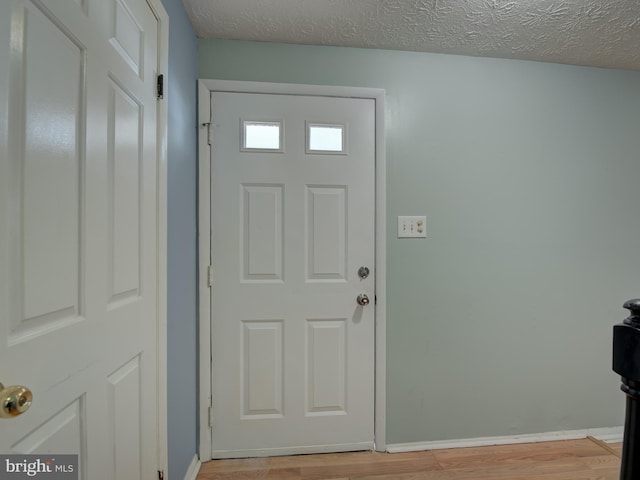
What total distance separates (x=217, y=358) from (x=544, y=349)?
192cm

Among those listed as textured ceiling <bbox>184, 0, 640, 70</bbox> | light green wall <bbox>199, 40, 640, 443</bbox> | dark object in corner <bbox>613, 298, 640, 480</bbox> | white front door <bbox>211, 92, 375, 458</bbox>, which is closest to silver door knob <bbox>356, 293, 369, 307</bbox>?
white front door <bbox>211, 92, 375, 458</bbox>

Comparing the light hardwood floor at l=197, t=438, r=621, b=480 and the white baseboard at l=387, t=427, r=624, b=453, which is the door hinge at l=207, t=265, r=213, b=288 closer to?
the light hardwood floor at l=197, t=438, r=621, b=480

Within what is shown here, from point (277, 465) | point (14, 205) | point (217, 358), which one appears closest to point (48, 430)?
point (14, 205)

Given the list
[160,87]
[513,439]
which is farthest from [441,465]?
[160,87]

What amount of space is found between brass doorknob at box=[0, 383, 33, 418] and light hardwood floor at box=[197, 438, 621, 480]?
1.32m

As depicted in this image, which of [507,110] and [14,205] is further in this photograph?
[507,110]

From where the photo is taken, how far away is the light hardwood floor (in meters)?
1.59

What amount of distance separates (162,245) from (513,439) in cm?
219

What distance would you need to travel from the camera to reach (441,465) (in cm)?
167

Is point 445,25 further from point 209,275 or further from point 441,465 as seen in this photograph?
point 441,465

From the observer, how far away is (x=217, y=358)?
1.70m

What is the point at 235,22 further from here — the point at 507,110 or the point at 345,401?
the point at 345,401

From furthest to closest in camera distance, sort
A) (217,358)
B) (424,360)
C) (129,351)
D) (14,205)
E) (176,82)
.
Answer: (424,360)
(217,358)
(176,82)
(129,351)
(14,205)

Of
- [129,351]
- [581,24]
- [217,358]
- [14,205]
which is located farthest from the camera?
[217,358]
